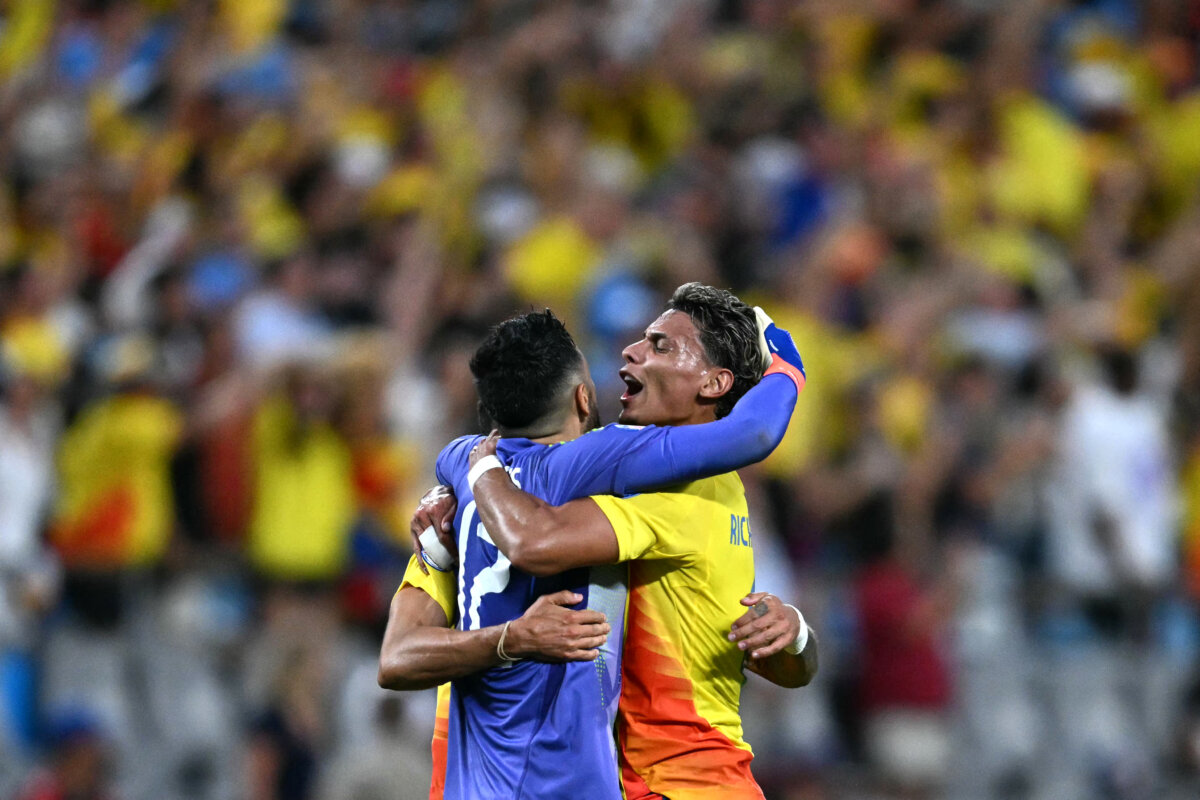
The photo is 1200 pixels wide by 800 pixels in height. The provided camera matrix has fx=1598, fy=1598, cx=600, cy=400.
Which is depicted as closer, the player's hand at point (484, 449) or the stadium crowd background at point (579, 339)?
the player's hand at point (484, 449)

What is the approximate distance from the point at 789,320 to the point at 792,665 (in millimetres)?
4600

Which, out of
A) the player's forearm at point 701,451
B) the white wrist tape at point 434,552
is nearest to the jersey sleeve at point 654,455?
the player's forearm at point 701,451

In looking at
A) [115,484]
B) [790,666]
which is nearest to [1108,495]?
[790,666]

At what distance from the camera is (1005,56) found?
34.6ft

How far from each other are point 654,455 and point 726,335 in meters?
0.50

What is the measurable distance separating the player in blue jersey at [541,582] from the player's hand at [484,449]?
0.04m

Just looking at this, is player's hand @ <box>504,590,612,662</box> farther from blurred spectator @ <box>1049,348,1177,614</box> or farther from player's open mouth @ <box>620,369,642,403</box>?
blurred spectator @ <box>1049,348,1177,614</box>

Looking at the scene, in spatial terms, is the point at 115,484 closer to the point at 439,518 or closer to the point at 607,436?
the point at 439,518

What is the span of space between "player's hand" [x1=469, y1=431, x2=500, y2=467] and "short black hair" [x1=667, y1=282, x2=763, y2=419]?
0.59 meters

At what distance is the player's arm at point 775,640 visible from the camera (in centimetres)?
384

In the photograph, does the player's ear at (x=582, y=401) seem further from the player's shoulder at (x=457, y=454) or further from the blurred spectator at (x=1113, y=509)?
the blurred spectator at (x=1113, y=509)

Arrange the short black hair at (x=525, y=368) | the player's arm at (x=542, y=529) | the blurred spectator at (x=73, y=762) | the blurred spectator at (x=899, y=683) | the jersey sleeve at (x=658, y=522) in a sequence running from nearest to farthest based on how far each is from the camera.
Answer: the player's arm at (x=542, y=529) < the jersey sleeve at (x=658, y=522) < the short black hair at (x=525, y=368) < the blurred spectator at (x=73, y=762) < the blurred spectator at (x=899, y=683)

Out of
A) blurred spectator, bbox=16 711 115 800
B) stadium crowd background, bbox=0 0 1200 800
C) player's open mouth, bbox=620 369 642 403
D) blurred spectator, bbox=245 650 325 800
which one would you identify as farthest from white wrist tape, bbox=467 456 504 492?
blurred spectator, bbox=16 711 115 800

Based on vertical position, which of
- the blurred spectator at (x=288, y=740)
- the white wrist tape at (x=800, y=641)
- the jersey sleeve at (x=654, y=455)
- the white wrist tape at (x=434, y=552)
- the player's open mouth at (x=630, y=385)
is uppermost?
the player's open mouth at (x=630, y=385)
